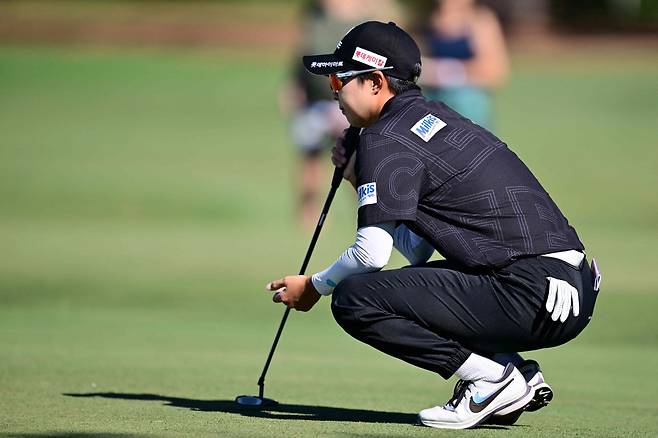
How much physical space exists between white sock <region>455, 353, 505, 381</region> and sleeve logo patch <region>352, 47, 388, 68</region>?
1235 mm

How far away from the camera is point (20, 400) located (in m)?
5.55

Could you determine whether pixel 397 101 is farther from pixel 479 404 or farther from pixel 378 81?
pixel 479 404

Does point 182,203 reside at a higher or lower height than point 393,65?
lower

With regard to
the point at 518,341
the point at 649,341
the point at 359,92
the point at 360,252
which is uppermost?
the point at 359,92

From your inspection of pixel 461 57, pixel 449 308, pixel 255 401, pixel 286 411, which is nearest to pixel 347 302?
pixel 449 308

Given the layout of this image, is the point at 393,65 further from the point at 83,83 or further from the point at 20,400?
the point at 83,83

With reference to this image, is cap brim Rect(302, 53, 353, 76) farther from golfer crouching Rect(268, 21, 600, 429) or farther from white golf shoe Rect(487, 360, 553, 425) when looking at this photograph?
white golf shoe Rect(487, 360, 553, 425)

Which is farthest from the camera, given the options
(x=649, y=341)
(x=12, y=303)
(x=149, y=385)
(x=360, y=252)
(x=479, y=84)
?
(x=479, y=84)

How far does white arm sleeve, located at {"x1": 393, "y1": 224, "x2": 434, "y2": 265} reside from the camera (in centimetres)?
548

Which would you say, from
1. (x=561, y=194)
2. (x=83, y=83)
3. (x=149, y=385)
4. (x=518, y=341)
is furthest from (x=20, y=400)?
(x=83, y=83)

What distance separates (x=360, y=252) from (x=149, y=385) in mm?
1707

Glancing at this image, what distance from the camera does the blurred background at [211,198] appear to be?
652 centimetres

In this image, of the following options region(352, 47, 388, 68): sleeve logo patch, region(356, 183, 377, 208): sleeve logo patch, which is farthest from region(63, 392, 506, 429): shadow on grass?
region(352, 47, 388, 68): sleeve logo patch

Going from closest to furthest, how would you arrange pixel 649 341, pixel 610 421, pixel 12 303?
pixel 610 421 < pixel 649 341 < pixel 12 303
